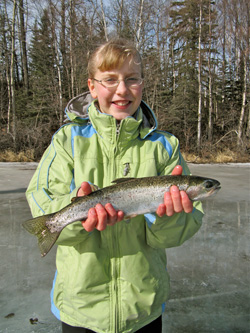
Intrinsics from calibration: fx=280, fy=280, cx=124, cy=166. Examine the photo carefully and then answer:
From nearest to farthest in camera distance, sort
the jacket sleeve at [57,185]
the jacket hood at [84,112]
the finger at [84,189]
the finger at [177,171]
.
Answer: the finger at [84,189], the jacket sleeve at [57,185], the finger at [177,171], the jacket hood at [84,112]

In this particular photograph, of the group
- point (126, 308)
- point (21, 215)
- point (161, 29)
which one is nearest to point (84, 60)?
point (161, 29)

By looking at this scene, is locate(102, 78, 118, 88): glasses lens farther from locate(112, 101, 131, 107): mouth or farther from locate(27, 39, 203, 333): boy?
locate(112, 101, 131, 107): mouth

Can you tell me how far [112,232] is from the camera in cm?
178

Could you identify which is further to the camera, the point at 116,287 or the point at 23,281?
the point at 23,281

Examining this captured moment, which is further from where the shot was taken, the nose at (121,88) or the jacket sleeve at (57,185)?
the nose at (121,88)

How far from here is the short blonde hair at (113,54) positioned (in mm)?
1928

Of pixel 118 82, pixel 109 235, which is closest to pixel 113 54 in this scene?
pixel 118 82

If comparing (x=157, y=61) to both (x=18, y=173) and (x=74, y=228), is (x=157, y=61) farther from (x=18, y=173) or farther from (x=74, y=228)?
(x=74, y=228)

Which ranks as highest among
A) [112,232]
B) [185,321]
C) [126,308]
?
[112,232]

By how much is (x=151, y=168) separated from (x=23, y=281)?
2352 millimetres

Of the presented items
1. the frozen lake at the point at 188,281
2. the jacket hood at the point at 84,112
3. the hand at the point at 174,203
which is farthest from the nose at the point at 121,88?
the frozen lake at the point at 188,281

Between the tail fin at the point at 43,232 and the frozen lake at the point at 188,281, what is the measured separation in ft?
4.22

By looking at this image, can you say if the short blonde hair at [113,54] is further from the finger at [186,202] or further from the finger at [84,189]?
the finger at [186,202]

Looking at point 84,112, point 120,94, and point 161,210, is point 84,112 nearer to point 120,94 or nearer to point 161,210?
point 120,94
